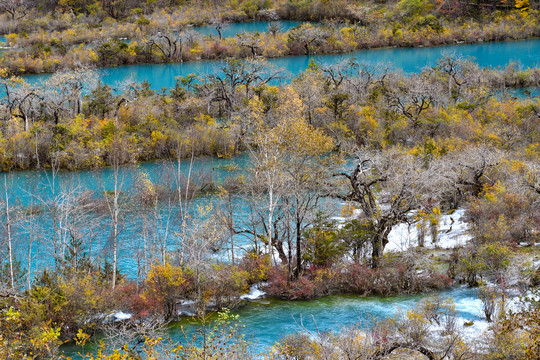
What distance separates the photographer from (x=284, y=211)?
107ft

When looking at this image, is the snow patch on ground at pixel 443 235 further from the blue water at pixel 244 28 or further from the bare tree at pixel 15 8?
the bare tree at pixel 15 8

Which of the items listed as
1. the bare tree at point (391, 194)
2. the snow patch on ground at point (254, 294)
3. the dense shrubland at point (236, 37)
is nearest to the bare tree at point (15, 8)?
the dense shrubland at point (236, 37)

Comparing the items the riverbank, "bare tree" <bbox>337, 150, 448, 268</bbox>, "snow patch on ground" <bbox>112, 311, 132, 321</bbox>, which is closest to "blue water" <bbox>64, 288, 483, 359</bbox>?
"snow patch on ground" <bbox>112, 311, 132, 321</bbox>

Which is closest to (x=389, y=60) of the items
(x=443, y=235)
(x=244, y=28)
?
(x=244, y=28)

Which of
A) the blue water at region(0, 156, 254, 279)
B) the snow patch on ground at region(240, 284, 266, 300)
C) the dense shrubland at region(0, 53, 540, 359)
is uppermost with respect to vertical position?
the dense shrubland at region(0, 53, 540, 359)

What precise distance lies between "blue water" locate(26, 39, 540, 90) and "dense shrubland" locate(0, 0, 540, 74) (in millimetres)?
2193

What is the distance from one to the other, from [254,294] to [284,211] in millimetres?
4929

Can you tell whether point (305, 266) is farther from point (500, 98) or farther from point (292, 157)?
point (500, 98)

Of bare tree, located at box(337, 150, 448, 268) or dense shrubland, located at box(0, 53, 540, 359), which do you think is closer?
dense shrubland, located at box(0, 53, 540, 359)

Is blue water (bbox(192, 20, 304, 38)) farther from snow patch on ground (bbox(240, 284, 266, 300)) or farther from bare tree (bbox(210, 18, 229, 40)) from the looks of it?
snow patch on ground (bbox(240, 284, 266, 300))

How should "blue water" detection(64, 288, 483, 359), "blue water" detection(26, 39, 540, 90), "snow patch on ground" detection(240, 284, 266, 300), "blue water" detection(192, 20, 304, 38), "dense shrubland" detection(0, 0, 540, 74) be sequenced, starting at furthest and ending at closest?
1. "blue water" detection(192, 20, 304, 38)
2. "dense shrubland" detection(0, 0, 540, 74)
3. "blue water" detection(26, 39, 540, 90)
4. "snow patch on ground" detection(240, 284, 266, 300)
5. "blue water" detection(64, 288, 483, 359)

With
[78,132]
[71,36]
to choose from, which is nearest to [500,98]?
[78,132]

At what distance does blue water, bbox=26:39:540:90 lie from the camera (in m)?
83.4

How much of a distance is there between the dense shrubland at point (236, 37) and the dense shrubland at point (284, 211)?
31058 mm
